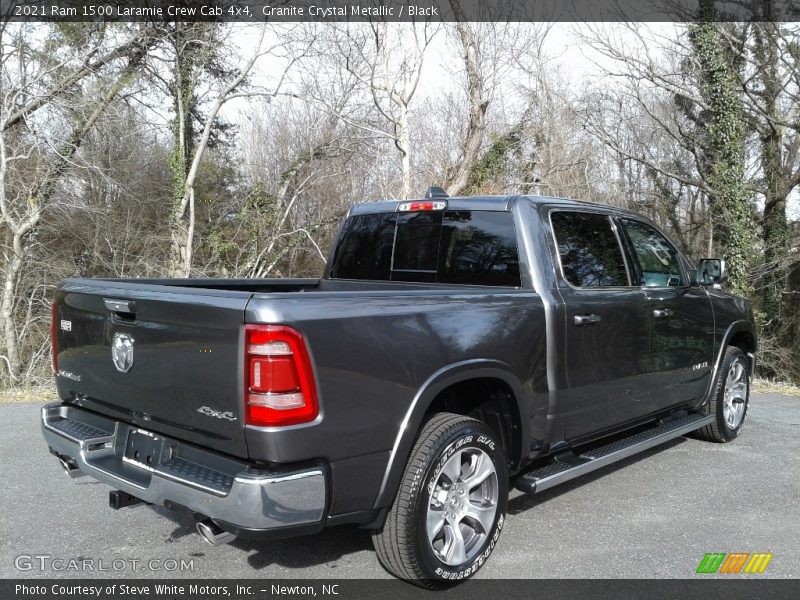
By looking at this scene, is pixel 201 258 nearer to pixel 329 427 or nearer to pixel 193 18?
pixel 193 18

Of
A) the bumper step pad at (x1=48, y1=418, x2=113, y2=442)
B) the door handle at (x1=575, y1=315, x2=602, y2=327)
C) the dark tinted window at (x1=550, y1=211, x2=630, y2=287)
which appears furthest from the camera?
the dark tinted window at (x1=550, y1=211, x2=630, y2=287)

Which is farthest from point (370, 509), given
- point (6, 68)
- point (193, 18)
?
point (193, 18)

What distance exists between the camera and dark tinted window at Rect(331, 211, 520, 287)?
4102 mm

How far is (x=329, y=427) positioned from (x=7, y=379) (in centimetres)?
1466

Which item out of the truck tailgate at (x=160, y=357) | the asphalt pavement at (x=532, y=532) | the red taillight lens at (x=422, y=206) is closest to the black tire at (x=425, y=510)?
the asphalt pavement at (x=532, y=532)

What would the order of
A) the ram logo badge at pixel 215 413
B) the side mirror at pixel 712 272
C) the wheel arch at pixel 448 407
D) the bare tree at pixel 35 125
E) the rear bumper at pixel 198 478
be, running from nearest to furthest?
the rear bumper at pixel 198 478
the ram logo badge at pixel 215 413
the wheel arch at pixel 448 407
the side mirror at pixel 712 272
the bare tree at pixel 35 125

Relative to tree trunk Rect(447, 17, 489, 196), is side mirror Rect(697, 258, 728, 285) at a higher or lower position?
lower

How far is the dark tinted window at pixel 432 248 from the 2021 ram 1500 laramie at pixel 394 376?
1cm

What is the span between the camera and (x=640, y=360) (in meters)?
4.59

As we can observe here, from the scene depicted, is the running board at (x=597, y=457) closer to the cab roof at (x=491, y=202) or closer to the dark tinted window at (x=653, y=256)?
the dark tinted window at (x=653, y=256)

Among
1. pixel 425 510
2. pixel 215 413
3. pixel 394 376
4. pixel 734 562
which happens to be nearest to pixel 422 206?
pixel 394 376

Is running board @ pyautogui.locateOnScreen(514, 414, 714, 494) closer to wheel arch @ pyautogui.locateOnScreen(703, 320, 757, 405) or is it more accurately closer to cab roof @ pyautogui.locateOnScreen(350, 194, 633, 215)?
wheel arch @ pyautogui.locateOnScreen(703, 320, 757, 405)

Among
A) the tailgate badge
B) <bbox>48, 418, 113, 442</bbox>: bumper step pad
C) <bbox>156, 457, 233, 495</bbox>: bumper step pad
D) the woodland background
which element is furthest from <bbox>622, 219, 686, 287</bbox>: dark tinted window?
the woodland background

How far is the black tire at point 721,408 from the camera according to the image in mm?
5785
